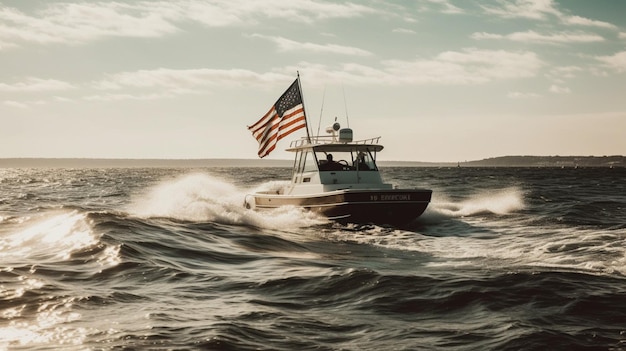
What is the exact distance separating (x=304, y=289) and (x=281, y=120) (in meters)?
14.6

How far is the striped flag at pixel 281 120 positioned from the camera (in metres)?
23.0

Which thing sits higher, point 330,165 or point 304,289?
point 330,165

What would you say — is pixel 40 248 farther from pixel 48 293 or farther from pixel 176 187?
pixel 176 187

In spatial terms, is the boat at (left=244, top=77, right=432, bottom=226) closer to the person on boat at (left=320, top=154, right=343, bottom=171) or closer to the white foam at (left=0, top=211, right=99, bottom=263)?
the person on boat at (left=320, top=154, right=343, bottom=171)

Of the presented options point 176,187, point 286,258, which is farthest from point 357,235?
point 176,187

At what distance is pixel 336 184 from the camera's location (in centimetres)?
2100

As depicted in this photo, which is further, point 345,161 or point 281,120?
point 281,120

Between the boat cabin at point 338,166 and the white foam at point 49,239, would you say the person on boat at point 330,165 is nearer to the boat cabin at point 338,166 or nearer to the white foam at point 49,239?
the boat cabin at point 338,166

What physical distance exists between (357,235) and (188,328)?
A: 10708 millimetres

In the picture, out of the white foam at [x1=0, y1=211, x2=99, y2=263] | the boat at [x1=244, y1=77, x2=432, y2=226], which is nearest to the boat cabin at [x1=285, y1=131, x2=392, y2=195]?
the boat at [x1=244, y1=77, x2=432, y2=226]

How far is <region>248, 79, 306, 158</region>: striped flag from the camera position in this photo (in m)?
23.0

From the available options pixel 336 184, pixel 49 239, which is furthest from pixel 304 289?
pixel 336 184

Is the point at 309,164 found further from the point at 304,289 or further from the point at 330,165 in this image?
the point at 304,289

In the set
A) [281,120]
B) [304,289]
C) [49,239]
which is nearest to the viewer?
[304,289]
